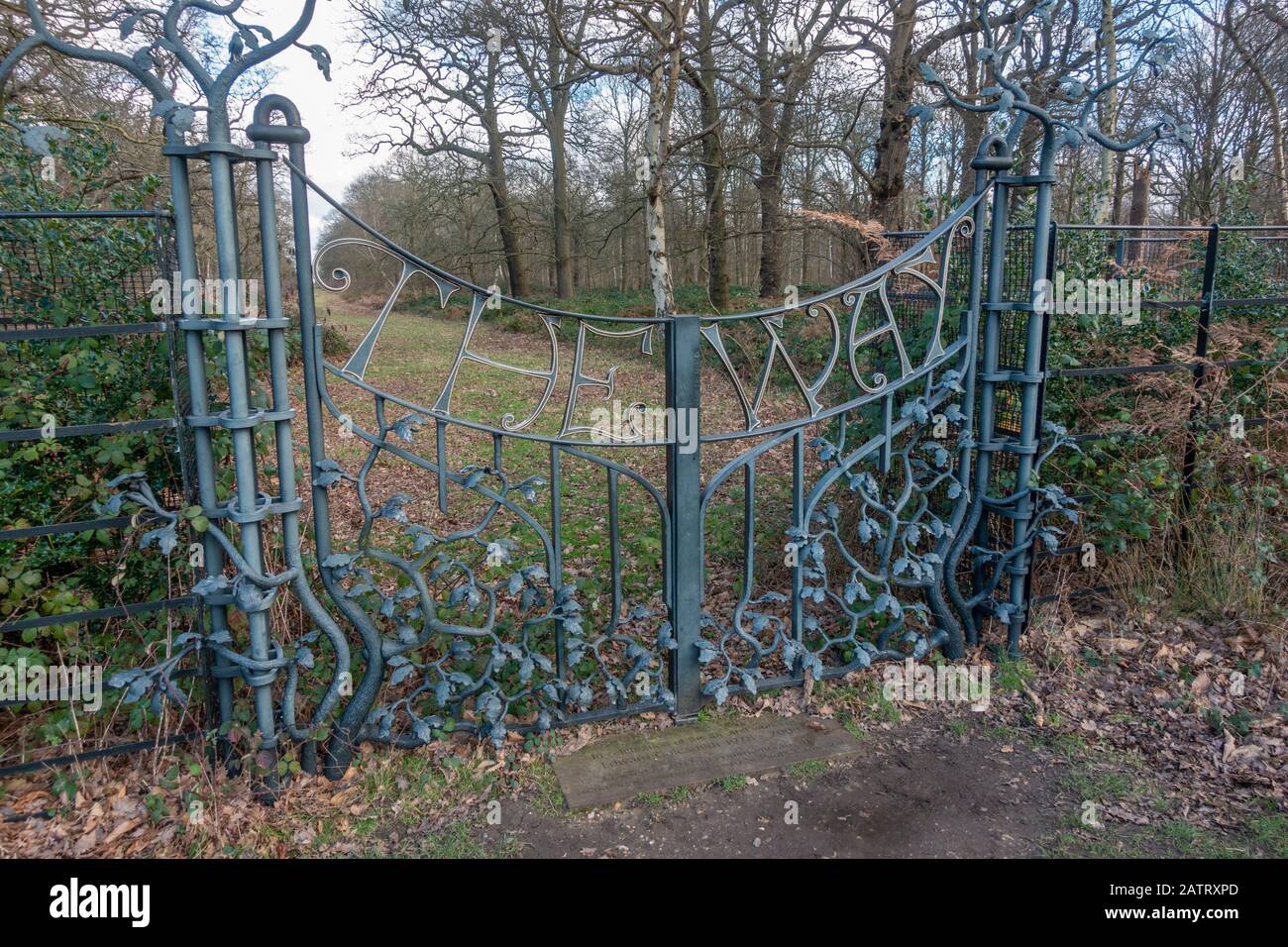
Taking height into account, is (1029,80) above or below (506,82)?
below

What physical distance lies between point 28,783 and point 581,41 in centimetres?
1184

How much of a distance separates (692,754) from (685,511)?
0.99 metres

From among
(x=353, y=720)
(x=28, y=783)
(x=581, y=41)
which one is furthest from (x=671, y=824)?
(x=581, y=41)

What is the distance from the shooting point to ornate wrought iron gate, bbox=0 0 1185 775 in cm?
276

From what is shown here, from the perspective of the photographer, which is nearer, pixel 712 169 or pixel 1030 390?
pixel 1030 390

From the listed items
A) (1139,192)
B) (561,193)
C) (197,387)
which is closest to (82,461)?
(197,387)

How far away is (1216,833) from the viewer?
2.87 meters

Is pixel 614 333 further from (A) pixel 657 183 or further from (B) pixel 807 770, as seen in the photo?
(A) pixel 657 183

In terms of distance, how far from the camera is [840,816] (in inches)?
117

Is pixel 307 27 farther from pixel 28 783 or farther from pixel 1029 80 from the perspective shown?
pixel 1029 80

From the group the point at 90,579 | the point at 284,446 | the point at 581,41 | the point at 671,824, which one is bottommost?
the point at 671,824

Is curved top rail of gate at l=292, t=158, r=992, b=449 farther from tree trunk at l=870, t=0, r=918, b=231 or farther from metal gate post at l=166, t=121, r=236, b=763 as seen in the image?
tree trunk at l=870, t=0, r=918, b=231

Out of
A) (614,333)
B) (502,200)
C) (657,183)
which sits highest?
(502,200)

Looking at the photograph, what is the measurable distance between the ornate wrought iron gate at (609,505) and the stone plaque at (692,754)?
14 cm
